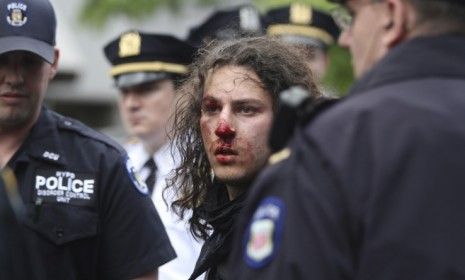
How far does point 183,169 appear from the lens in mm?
4535

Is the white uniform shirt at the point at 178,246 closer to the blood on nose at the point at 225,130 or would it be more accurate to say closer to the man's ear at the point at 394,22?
the blood on nose at the point at 225,130

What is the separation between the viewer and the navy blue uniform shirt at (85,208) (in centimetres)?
445

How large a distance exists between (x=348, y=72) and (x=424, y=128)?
7240 millimetres

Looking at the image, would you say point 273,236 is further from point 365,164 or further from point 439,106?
point 439,106

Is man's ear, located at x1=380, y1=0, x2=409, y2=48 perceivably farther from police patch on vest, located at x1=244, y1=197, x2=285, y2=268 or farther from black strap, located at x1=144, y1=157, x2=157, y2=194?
black strap, located at x1=144, y1=157, x2=157, y2=194

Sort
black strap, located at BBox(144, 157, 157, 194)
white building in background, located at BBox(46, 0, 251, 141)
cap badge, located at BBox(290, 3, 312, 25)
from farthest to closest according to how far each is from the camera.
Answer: white building in background, located at BBox(46, 0, 251, 141) < cap badge, located at BBox(290, 3, 312, 25) < black strap, located at BBox(144, 157, 157, 194)

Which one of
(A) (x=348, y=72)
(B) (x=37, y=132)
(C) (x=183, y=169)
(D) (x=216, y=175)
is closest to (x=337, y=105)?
(D) (x=216, y=175)

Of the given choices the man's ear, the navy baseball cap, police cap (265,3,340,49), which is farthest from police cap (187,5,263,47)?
the man's ear

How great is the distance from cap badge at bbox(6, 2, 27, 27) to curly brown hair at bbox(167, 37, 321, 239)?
68cm

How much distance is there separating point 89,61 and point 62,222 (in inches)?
574

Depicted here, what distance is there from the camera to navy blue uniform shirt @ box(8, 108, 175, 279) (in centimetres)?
445

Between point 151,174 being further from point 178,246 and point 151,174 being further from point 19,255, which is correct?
point 19,255

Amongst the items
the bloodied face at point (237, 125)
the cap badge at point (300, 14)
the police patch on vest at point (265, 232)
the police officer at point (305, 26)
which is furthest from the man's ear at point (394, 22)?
the cap badge at point (300, 14)

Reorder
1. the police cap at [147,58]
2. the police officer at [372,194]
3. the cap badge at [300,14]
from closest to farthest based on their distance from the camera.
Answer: the police officer at [372,194]
the police cap at [147,58]
the cap badge at [300,14]
